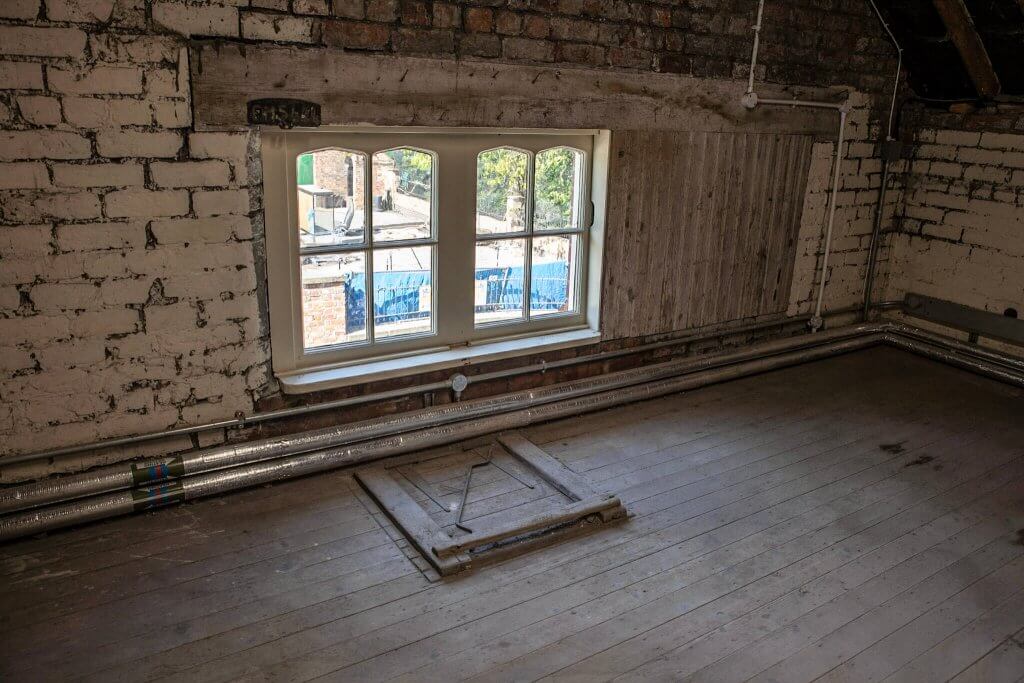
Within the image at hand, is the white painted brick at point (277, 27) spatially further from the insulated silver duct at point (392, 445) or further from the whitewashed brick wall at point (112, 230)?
the insulated silver duct at point (392, 445)

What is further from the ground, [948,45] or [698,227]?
[948,45]

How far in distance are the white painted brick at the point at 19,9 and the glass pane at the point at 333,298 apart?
139cm

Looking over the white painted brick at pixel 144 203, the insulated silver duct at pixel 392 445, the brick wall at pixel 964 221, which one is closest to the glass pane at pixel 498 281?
the insulated silver duct at pixel 392 445

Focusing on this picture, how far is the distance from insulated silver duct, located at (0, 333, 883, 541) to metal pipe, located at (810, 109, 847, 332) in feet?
0.75

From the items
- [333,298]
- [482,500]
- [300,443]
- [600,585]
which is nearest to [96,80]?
[333,298]

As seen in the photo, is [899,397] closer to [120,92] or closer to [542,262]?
[542,262]

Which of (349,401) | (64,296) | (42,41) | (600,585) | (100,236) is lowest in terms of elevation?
(600,585)

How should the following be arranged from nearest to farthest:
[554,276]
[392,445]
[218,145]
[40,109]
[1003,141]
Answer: [40,109] < [218,145] < [392,445] < [554,276] < [1003,141]

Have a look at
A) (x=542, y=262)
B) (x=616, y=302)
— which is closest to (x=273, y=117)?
(x=542, y=262)

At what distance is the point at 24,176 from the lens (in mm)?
3012

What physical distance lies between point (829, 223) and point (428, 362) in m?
3.20

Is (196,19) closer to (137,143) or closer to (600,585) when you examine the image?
(137,143)

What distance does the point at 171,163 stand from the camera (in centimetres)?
326

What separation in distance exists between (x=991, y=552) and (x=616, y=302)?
223 cm
